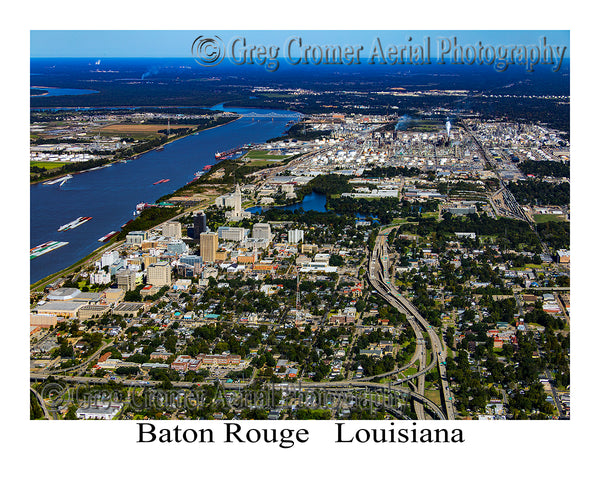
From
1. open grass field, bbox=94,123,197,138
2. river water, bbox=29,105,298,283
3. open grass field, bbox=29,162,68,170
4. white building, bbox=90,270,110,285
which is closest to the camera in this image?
white building, bbox=90,270,110,285

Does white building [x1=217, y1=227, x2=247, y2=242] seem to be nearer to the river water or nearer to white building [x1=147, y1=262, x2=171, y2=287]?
the river water

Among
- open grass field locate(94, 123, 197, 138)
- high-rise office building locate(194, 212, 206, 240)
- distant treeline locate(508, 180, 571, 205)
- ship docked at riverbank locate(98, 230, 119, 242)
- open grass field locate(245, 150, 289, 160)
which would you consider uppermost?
open grass field locate(94, 123, 197, 138)

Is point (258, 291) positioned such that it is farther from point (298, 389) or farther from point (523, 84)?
point (523, 84)

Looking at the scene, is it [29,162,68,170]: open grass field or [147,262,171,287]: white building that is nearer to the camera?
[147,262,171,287]: white building

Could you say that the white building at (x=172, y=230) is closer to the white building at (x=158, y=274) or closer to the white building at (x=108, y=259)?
the white building at (x=108, y=259)

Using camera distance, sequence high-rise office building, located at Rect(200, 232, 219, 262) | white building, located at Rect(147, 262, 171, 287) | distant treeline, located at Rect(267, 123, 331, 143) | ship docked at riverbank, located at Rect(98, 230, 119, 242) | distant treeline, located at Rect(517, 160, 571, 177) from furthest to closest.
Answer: distant treeline, located at Rect(267, 123, 331, 143)
distant treeline, located at Rect(517, 160, 571, 177)
ship docked at riverbank, located at Rect(98, 230, 119, 242)
high-rise office building, located at Rect(200, 232, 219, 262)
white building, located at Rect(147, 262, 171, 287)

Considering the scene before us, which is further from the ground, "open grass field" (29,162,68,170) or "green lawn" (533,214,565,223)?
"open grass field" (29,162,68,170)

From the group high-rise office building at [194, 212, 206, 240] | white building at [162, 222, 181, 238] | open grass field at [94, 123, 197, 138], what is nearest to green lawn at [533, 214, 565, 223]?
high-rise office building at [194, 212, 206, 240]
